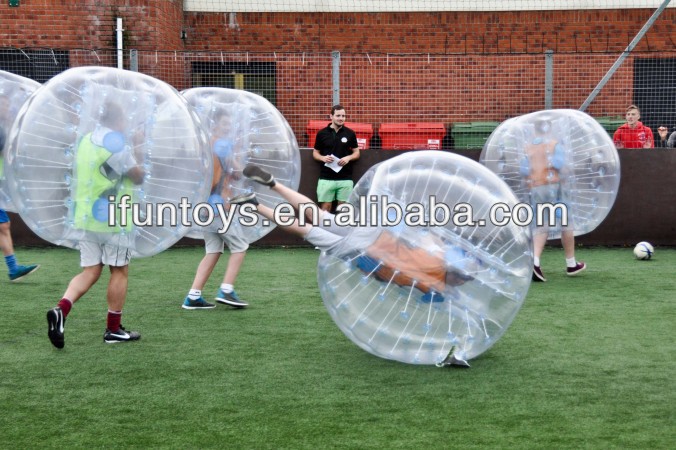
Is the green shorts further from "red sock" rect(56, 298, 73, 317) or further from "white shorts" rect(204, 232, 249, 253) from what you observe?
"red sock" rect(56, 298, 73, 317)

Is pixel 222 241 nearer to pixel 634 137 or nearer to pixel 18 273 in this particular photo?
pixel 18 273

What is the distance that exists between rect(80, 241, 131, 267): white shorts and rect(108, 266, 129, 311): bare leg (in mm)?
73

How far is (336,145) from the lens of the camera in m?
12.2

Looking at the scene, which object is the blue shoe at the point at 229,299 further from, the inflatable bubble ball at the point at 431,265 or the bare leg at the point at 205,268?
the inflatable bubble ball at the point at 431,265

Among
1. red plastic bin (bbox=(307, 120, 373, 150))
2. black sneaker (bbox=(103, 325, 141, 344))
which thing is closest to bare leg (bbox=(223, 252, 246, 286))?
black sneaker (bbox=(103, 325, 141, 344))

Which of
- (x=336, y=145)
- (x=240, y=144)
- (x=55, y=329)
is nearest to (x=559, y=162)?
(x=240, y=144)

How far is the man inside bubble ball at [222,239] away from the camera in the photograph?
7078 millimetres

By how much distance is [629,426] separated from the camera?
441 cm

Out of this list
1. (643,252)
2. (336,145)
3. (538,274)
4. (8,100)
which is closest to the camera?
(8,100)

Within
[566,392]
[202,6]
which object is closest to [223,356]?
[566,392]

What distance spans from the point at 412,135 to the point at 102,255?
7715 millimetres

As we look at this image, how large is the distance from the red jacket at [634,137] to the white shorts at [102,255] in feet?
27.9

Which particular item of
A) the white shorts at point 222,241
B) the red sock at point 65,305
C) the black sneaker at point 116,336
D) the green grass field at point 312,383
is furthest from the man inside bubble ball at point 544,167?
the red sock at point 65,305

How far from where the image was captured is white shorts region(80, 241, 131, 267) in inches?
238
